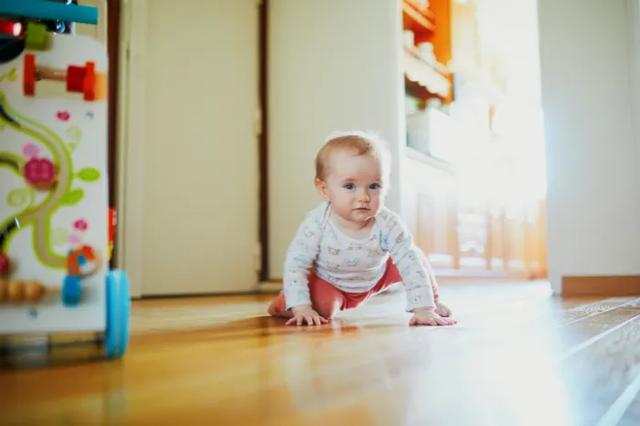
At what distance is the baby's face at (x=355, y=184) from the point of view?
1099mm

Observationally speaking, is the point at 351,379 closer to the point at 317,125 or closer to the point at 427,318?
the point at 427,318

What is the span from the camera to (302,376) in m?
0.56

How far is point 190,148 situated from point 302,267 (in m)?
1.28

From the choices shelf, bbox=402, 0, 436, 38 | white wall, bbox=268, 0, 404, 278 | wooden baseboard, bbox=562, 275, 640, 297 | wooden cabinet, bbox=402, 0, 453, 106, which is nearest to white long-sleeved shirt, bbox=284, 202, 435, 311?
wooden baseboard, bbox=562, 275, 640, 297

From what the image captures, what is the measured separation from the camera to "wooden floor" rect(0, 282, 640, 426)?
0.41 m

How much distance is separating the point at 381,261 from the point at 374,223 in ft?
0.30

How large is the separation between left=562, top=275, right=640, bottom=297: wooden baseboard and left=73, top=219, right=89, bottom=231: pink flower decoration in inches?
65.1

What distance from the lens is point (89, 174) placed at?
2.25ft

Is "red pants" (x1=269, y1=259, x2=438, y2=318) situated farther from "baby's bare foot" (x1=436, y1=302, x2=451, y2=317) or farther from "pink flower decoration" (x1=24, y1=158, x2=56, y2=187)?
"pink flower decoration" (x1=24, y1=158, x2=56, y2=187)

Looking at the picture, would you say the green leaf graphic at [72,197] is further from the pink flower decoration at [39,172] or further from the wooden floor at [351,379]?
the wooden floor at [351,379]

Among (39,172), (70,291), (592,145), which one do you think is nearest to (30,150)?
(39,172)

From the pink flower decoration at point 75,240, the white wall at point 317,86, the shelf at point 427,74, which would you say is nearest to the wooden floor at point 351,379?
the pink flower decoration at point 75,240

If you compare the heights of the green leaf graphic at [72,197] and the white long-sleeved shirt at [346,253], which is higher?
the green leaf graphic at [72,197]

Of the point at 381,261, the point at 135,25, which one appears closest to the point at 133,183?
the point at 135,25
